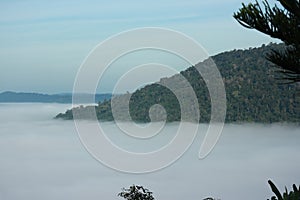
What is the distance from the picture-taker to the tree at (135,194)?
11.0ft

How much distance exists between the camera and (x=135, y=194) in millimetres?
3352

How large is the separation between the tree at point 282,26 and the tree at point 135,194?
3.55 feet

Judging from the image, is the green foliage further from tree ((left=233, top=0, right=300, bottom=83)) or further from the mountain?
the mountain

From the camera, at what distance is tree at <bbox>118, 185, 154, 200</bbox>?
3.34 m

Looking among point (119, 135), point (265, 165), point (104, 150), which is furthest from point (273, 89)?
point (104, 150)

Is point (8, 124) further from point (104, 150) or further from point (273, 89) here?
point (104, 150)

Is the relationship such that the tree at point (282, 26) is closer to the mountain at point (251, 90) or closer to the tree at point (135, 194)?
the tree at point (135, 194)

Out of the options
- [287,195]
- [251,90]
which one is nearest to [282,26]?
[287,195]

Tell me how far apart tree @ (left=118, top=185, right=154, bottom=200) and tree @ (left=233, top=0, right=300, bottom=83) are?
1.08 m

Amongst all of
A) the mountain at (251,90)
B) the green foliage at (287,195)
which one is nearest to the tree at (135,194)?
the green foliage at (287,195)

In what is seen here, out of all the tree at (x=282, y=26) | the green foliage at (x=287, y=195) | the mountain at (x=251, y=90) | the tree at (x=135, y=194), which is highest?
the mountain at (x=251, y=90)

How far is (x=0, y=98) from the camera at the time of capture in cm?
1844

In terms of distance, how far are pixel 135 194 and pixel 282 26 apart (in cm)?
133

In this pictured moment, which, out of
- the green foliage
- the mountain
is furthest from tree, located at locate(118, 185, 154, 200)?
the mountain
